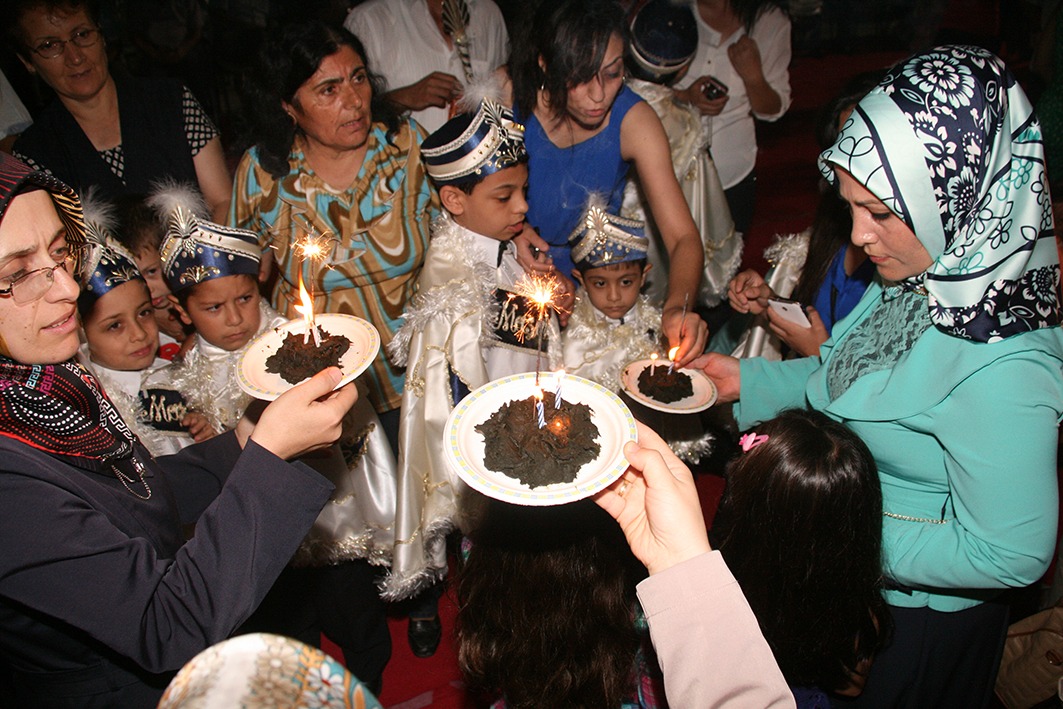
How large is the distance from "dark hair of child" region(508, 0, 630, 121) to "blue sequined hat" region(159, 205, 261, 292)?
163cm

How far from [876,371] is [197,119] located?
3.57m

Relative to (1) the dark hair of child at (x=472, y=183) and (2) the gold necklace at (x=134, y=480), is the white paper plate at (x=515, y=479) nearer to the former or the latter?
(2) the gold necklace at (x=134, y=480)

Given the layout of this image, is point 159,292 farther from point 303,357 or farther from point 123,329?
point 303,357

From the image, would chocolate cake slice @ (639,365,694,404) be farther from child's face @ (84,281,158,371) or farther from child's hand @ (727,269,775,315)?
child's face @ (84,281,158,371)

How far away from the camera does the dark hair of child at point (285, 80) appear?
9.09 ft

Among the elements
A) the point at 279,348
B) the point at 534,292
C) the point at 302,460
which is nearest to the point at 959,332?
the point at 534,292

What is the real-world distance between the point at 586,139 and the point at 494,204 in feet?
2.24

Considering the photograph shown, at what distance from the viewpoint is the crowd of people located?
1405 millimetres

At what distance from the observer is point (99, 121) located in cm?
318

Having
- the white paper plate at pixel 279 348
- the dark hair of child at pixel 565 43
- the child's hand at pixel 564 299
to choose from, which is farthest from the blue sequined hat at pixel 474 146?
the white paper plate at pixel 279 348

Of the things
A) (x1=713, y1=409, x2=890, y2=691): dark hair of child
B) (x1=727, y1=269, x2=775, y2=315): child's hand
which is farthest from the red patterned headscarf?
(x1=727, y1=269, x2=775, y2=315): child's hand

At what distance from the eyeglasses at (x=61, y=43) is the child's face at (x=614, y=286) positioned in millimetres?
2681

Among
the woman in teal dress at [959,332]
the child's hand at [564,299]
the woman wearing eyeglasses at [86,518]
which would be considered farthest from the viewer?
the child's hand at [564,299]

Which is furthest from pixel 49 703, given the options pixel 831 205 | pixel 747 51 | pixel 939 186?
pixel 747 51
